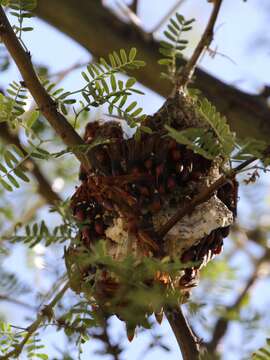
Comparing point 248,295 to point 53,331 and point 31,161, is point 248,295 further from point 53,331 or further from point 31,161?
point 53,331

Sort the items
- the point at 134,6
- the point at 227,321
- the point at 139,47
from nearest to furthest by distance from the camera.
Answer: the point at 227,321 → the point at 139,47 → the point at 134,6

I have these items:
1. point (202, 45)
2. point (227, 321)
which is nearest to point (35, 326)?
point (202, 45)

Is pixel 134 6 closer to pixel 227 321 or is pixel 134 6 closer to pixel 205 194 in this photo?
pixel 227 321

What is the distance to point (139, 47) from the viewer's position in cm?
229

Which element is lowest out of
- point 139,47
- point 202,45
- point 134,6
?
point 202,45

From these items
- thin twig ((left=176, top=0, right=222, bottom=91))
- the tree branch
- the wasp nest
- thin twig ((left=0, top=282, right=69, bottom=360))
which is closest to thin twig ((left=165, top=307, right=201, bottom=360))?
the wasp nest

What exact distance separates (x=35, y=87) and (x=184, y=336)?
47 centimetres

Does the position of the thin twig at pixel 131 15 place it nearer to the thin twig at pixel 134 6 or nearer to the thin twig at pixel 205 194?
the thin twig at pixel 134 6

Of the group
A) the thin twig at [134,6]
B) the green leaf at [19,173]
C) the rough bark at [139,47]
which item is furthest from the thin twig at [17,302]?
the thin twig at [134,6]

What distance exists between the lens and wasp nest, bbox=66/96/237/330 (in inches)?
51.0

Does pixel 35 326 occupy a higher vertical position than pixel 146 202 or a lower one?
lower

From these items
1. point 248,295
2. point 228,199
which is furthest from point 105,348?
point 248,295

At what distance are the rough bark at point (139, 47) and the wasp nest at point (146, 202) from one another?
751mm

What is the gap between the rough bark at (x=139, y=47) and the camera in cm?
221
